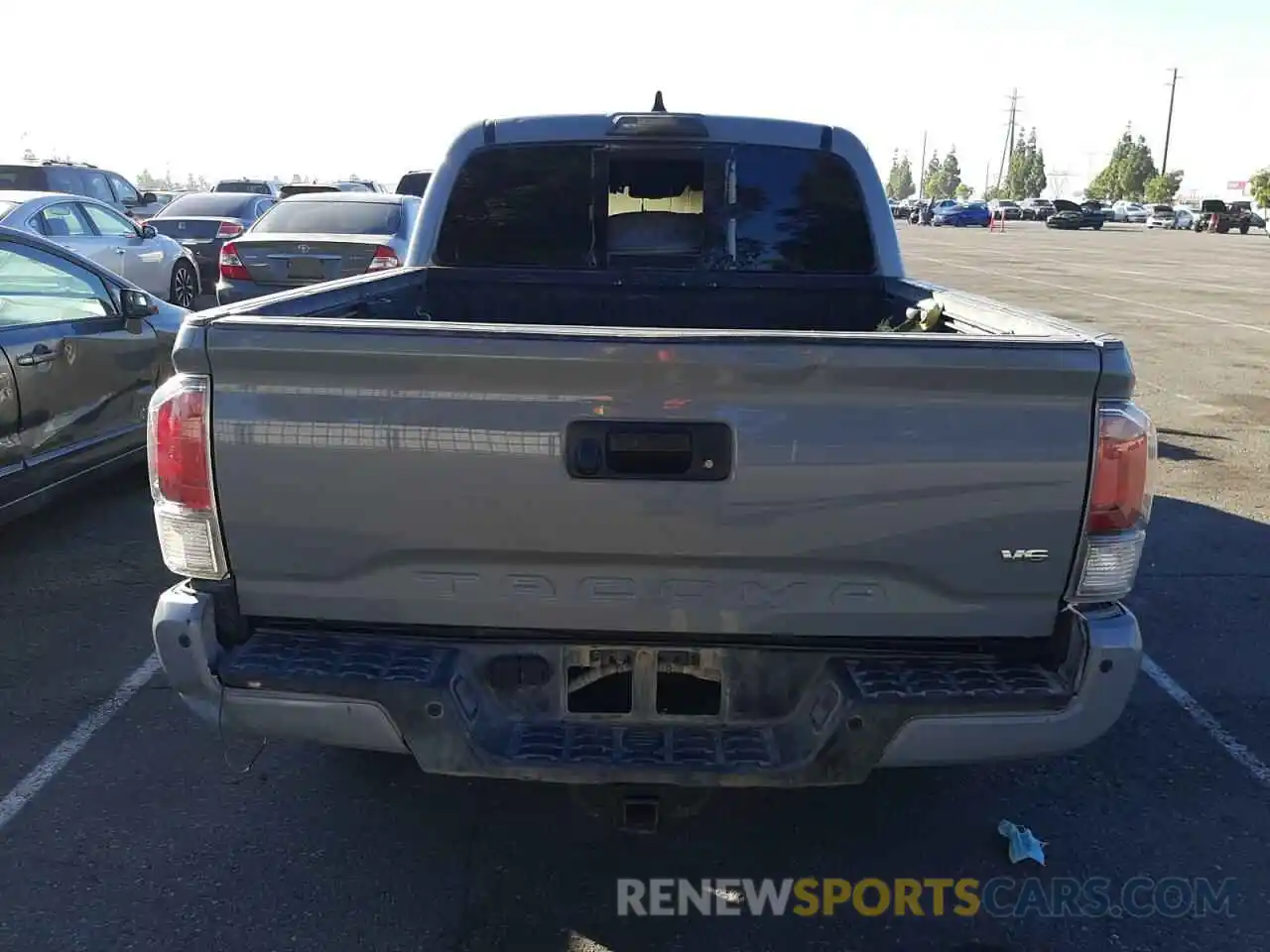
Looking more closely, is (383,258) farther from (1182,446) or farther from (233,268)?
(1182,446)

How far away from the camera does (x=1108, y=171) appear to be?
4491 inches

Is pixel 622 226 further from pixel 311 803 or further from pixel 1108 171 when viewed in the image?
pixel 1108 171

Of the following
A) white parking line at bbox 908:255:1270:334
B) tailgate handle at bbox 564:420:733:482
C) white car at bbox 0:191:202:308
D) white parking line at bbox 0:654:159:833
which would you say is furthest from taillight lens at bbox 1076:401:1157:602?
white parking line at bbox 908:255:1270:334

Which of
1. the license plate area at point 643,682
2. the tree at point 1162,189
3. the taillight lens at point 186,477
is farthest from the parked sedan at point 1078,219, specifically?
the taillight lens at point 186,477

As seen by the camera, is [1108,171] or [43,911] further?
A: [1108,171]

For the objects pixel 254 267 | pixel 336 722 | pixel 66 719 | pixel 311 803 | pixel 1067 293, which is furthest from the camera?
pixel 1067 293

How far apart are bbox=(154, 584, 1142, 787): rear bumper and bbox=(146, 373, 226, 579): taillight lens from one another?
4.3 inches

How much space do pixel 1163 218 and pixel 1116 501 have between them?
78.5 m

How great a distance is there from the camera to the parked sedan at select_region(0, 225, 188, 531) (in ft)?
17.9

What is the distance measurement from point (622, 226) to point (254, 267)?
7.67 metres

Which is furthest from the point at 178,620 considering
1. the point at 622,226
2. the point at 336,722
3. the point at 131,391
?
the point at 131,391

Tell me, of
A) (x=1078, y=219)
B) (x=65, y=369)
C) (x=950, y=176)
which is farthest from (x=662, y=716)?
(x=950, y=176)

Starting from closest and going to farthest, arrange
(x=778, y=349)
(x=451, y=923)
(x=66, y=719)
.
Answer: (x=778, y=349), (x=451, y=923), (x=66, y=719)

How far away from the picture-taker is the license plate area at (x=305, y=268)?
36.3 feet
